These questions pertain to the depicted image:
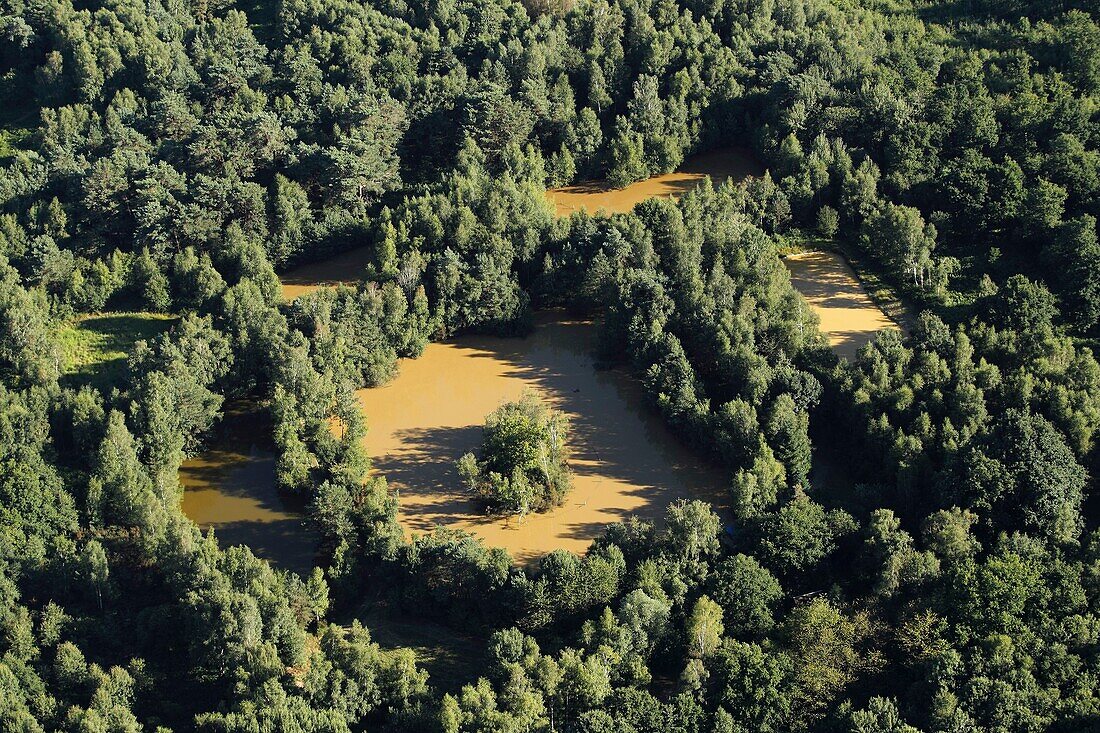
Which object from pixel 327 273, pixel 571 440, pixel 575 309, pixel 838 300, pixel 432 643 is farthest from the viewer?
pixel 327 273

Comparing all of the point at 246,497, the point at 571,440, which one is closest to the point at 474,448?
the point at 571,440

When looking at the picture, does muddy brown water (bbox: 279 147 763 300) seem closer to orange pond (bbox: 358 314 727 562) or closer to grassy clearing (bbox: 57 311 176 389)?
grassy clearing (bbox: 57 311 176 389)

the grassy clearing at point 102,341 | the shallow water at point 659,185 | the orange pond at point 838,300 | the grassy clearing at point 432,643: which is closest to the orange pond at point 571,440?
the grassy clearing at point 432,643

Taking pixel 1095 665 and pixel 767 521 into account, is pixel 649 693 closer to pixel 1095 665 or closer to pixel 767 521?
pixel 767 521

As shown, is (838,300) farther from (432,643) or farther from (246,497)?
(246,497)

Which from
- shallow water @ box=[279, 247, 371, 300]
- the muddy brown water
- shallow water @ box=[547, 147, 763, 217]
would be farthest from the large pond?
shallow water @ box=[547, 147, 763, 217]

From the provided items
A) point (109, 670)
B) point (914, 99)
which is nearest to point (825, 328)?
point (914, 99)

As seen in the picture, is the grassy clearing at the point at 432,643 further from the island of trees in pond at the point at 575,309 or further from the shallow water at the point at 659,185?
the shallow water at the point at 659,185
